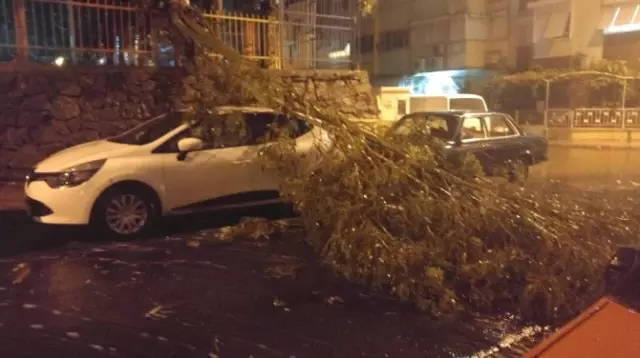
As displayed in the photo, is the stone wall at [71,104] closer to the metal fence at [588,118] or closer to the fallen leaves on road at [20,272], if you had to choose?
the fallen leaves on road at [20,272]

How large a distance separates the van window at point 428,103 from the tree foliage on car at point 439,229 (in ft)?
31.8

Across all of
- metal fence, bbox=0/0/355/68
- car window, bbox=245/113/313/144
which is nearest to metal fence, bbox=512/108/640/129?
metal fence, bbox=0/0/355/68

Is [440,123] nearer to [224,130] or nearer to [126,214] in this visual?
[224,130]

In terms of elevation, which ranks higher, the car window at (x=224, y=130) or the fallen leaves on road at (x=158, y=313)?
the car window at (x=224, y=130)

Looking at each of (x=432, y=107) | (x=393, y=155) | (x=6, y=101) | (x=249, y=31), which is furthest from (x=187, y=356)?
(x=432, y=107)

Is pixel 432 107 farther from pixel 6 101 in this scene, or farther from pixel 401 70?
pixel 401 70

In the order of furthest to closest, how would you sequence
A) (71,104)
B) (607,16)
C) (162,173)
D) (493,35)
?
1. (493,35)
2. (607,16)
3. (71,104)
4. (162,173)

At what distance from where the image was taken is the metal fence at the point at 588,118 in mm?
20125

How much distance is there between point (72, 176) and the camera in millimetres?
6551

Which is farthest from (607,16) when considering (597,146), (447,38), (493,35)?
(597,146)

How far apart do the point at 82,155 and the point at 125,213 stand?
824 mm

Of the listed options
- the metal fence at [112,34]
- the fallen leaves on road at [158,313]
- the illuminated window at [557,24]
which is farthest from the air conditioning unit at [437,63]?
the fallen leaves on road at [158,313]

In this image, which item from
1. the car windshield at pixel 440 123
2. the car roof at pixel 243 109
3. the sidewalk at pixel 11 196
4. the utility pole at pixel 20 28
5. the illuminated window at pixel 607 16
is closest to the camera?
the car roof at pixel 243 109

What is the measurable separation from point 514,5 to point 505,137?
70.9 feet
